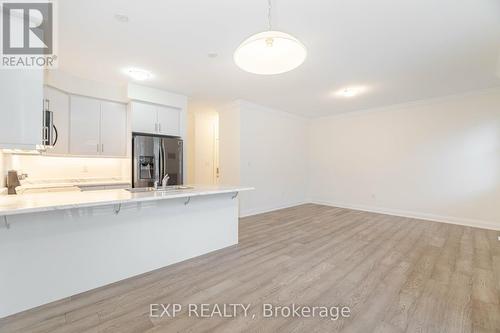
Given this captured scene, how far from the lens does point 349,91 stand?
14.4 ft

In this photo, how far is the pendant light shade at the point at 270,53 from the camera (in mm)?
1603

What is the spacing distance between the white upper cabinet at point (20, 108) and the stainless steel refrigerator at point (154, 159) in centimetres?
199

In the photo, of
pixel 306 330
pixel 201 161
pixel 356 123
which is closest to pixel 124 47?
A: pixel 306 330

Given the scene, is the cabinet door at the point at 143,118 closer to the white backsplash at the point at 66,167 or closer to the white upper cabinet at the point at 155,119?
→ the white upper cabinet at the point at 155,119

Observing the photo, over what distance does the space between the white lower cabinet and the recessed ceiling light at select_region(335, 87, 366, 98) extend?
14.0 ft

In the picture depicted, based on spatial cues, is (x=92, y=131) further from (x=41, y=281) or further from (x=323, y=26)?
(x=323, y=26)

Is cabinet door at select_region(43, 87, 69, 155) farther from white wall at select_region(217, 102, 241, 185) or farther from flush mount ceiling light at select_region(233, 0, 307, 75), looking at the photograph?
flush mount ceiling light at select_region(233, 0, 307, 75)

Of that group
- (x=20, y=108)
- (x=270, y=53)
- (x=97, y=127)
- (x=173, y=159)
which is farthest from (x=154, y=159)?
(x=270, y=53)

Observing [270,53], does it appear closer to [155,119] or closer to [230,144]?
[155,119]

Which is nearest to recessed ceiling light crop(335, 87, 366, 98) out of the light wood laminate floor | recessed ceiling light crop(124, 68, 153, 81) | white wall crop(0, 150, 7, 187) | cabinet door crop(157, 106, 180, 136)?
the light wood laminate floor

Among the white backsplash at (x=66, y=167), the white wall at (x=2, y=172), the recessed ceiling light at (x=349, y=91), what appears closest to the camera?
the white wall at (x=2, y=172)

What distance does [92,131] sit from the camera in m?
3.93

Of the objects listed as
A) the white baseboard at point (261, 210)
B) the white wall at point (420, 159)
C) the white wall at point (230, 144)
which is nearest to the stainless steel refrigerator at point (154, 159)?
the white wall at point (230, 144)

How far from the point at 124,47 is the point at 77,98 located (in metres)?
1.74
